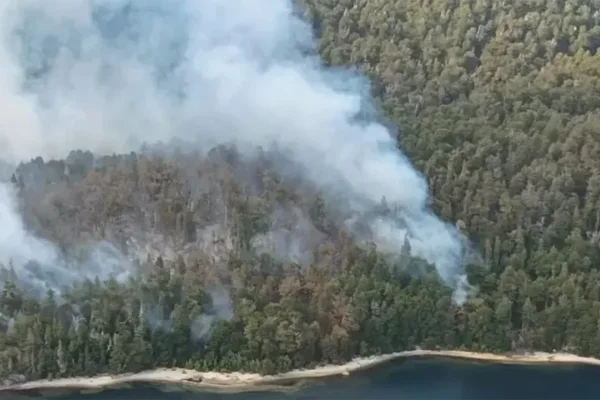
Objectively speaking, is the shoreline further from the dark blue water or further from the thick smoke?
the thick smoke

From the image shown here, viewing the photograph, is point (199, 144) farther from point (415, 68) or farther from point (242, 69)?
point (415, 68)

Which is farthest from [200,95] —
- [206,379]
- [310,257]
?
[206,379]

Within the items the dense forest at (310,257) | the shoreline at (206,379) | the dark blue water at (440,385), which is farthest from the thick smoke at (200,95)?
the shoreline at (206,379)

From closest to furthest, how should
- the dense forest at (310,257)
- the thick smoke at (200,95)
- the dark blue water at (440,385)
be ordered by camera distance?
the dark blue water at (440,385) → the dense forest at (310,257) → the thick smoke at (200,95)

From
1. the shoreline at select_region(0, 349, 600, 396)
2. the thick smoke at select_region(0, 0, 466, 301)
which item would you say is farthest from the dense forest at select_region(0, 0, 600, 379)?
the thick smoke at select_region(0, 0, 466, 301)

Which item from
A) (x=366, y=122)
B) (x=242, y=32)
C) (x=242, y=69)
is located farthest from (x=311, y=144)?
(x=242, y=32)

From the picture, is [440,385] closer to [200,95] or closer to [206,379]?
[206,379]

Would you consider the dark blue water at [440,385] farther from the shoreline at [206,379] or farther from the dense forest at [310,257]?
the dense forest at [310,257]
